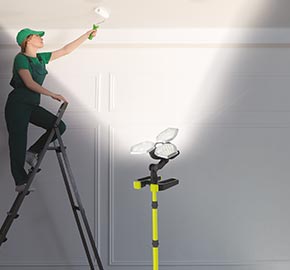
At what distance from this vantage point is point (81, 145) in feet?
10.6

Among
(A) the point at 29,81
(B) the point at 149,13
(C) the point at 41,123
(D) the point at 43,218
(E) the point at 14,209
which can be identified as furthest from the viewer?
(D) the point at 43,218

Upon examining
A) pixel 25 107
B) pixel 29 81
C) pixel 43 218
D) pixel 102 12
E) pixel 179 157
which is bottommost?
pixel 43 218

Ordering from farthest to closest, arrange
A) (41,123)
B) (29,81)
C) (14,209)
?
(41,123) → (29,81) → (14,209)

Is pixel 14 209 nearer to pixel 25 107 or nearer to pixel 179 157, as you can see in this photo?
pixel 25 107

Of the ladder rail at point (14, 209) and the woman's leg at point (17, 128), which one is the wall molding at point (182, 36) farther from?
the ladder rail at point (14, 209)

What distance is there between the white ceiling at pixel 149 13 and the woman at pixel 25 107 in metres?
0.24

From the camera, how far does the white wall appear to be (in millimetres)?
3158

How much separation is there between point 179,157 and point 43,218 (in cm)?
117

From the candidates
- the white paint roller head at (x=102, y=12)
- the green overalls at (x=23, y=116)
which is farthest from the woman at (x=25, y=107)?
the white paint roller head at (x=102, y=12)

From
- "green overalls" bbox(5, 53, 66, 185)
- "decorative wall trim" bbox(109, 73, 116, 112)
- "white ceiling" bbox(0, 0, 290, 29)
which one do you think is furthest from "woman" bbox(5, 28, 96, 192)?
"decorative wall trim" bbox(109, 73, 116, 112)

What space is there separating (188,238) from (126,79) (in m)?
1.35

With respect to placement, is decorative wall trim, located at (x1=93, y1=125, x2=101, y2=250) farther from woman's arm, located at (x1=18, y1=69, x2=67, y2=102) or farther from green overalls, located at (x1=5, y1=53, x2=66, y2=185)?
woman's arm, located at (x1=18, y1=69, x2=67, y2=102)

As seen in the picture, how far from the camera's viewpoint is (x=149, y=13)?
2.95 metres

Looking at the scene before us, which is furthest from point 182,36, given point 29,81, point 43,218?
point 43,218
